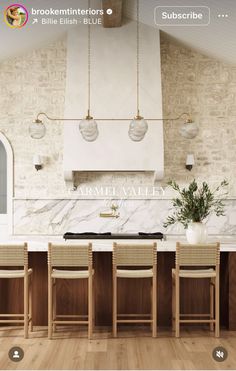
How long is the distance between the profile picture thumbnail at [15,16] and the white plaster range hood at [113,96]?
4.24m

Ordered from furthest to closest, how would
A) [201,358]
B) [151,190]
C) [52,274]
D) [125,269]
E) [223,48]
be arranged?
[151,190], [223,48], [125,269], [52,274], [201,358]

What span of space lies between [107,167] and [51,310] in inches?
129

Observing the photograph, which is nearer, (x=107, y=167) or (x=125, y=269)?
(x=125, y=269)

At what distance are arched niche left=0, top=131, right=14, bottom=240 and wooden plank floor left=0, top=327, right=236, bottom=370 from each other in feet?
10.8

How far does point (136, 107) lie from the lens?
25.4 feet

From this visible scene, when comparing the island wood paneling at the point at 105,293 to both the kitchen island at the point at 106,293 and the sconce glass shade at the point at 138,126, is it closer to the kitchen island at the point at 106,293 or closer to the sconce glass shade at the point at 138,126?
the kitchen island at the point at 106,293

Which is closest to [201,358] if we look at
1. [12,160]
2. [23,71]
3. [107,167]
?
[107,167]

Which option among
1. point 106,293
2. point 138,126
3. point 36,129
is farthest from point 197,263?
point 36,129

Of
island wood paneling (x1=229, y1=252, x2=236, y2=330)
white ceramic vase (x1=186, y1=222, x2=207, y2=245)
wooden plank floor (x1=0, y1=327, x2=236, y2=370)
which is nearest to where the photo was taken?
wooden plank floor (x1=0, y1=327, x2=236, y2=370)

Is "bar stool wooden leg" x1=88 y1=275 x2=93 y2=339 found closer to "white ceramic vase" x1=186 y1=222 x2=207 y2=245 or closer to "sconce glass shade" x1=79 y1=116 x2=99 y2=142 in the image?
"white ceramic vase" x1=186 y1=222 x2=207 y2=245

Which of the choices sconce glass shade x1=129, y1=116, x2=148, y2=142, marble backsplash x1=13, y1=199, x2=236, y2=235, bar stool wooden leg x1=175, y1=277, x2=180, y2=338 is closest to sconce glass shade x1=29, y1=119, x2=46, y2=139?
sconce glass shade x1=129, y1=116, x2=148, y2=142

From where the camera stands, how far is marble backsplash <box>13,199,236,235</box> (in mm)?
8305

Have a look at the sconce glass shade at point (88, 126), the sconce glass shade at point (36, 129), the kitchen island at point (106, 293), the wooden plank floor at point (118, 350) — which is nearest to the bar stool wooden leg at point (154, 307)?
the wooden plank floor at point (118, 350)

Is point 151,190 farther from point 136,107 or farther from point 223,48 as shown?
point 223,48
